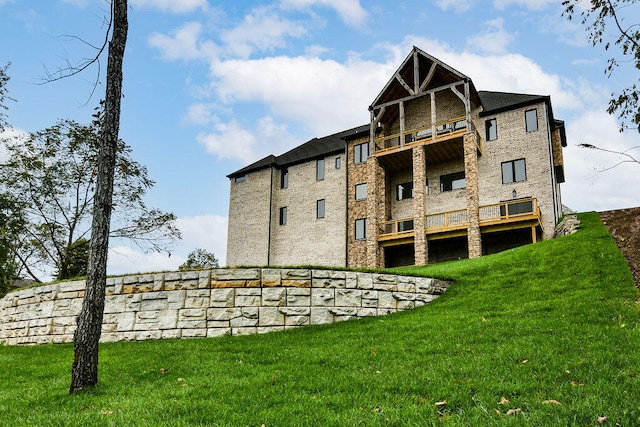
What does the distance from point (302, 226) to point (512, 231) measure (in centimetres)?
1208

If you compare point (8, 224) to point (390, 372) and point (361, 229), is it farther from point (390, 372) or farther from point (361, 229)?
point (390, 372)

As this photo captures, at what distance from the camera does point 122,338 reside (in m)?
11.0

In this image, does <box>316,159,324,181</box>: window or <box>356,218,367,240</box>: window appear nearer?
<box>356,218,367,240</box>: window

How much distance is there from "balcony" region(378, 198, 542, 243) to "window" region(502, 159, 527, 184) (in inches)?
59.5

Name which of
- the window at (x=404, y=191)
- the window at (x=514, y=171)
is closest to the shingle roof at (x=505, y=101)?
the window at (x=514, y=171)

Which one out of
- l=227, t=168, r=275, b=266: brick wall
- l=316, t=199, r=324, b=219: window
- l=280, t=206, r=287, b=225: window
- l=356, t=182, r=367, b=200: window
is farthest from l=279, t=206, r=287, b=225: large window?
l=356, t=182, r=367, b=200: window

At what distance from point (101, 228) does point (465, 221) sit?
19547mm

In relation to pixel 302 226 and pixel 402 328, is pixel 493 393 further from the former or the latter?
pixel 302 226

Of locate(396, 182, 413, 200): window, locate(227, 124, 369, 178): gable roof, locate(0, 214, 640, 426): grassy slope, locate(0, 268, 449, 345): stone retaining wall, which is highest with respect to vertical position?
locate(227, 124, 369, 178): gable roof

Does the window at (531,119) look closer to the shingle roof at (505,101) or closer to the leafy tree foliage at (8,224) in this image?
the shingle roof at (505,101)

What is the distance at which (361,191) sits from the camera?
27609 mm

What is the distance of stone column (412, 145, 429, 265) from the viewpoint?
77.2 ft

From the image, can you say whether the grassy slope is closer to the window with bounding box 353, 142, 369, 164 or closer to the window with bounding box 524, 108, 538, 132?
the window with bounding box 524, 108, 538, 132

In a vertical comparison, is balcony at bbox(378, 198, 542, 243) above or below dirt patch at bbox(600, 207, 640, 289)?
above
